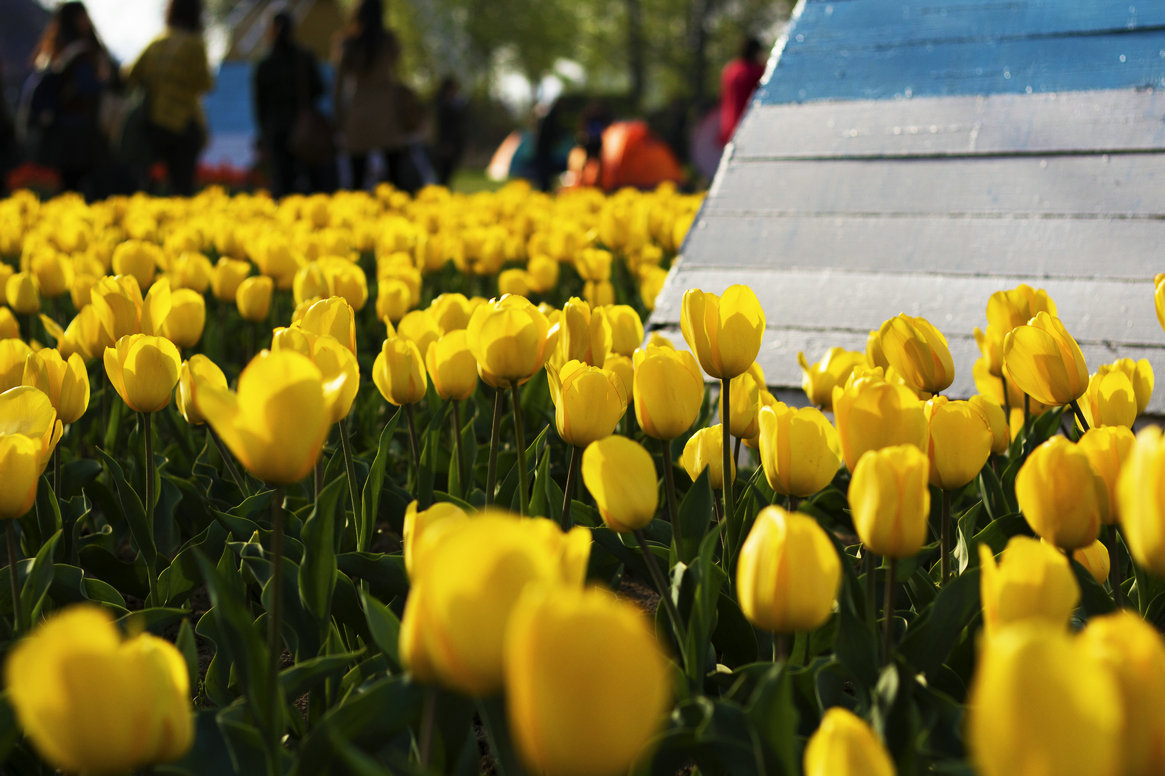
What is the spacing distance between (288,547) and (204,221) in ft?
12.2

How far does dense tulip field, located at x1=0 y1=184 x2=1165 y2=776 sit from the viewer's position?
608 mm

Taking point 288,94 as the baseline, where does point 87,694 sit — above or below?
above

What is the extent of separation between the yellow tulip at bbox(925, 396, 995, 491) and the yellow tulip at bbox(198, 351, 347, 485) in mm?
686

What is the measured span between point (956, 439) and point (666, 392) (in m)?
0.33

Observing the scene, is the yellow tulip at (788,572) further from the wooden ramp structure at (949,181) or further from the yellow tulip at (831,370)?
the wooden ramp structure at (949,181)

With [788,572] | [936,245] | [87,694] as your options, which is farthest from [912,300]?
[87,694]

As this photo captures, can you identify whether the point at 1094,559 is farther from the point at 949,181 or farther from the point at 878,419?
the point at 949,181

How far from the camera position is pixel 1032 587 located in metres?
0.80

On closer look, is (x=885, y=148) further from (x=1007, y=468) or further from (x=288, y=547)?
(x=288, y=547)

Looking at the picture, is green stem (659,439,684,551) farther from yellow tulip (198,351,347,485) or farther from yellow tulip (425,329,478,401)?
yellow tulip (198,351,347,485)

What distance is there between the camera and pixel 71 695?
25.9 inches

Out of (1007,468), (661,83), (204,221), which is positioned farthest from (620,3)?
(1007,468)

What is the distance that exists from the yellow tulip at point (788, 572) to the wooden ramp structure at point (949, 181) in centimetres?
162

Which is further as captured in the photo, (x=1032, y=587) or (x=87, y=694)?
(x=1032, y=587)
